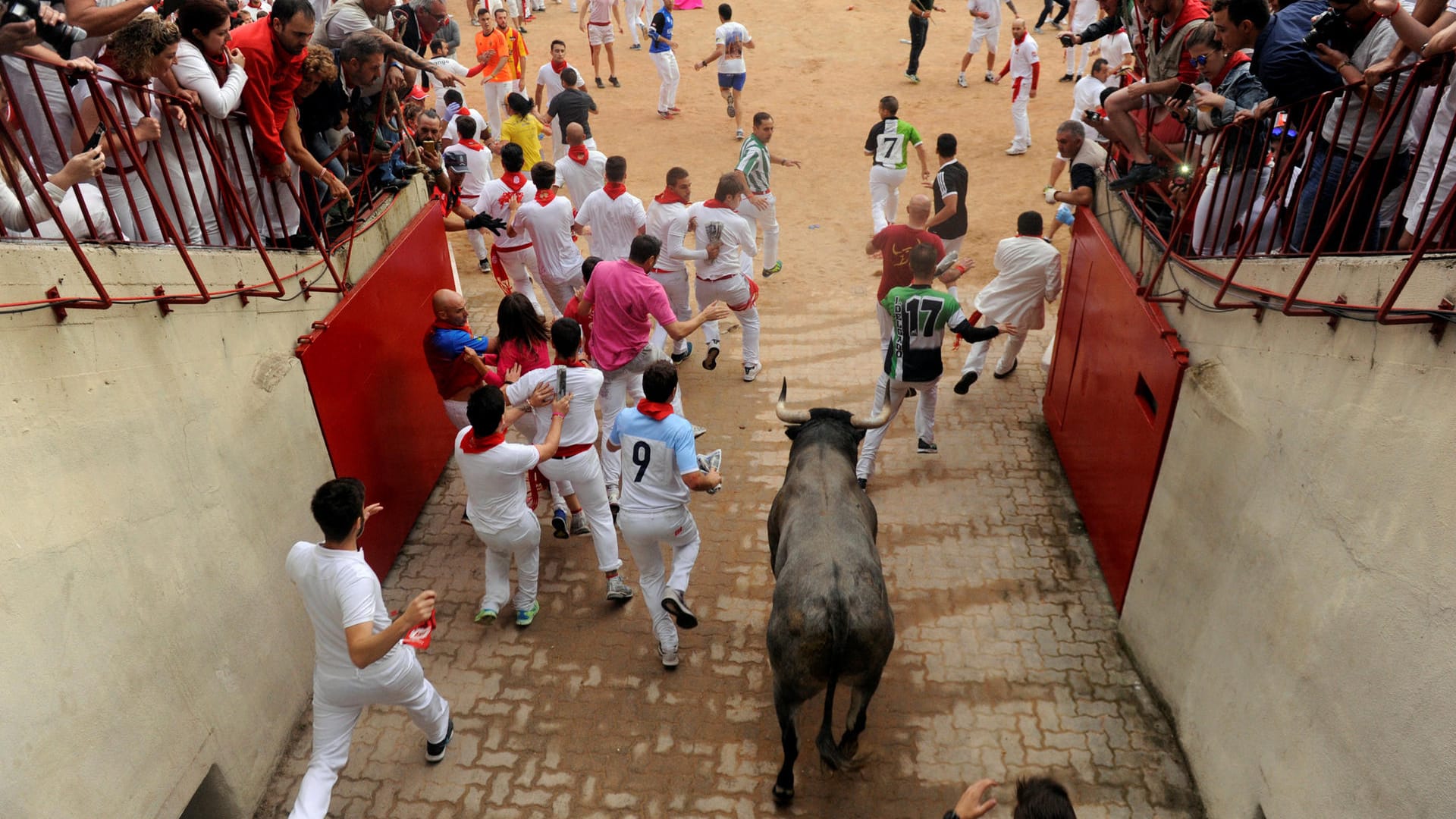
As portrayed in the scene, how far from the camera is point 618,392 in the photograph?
808cm

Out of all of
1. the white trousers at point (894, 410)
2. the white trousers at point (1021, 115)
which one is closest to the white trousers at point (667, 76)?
the white trousers at point (1021, 115)

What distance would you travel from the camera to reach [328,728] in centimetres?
482

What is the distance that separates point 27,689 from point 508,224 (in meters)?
7.04

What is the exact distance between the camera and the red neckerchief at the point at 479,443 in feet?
19.0

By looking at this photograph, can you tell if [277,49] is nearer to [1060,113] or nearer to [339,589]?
[339,589]

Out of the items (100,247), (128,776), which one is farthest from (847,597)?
(100,247)

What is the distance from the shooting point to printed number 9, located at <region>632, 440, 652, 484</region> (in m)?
5.75

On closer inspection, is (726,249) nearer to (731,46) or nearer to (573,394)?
(573,394)

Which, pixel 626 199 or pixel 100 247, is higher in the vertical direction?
pixel 100 247

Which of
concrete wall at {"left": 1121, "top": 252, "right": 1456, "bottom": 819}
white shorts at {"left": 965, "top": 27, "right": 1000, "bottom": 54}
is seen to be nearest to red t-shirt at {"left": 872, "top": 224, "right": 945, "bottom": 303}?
concrete wall at {"left": 1121, "top": 252, "right": 1456, "bottom": 819}

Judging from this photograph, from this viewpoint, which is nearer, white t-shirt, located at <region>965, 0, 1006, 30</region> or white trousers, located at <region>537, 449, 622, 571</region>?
white trousers, located at <region>537, 449, 622, 571</region>

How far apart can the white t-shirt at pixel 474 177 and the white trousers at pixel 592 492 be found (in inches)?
238

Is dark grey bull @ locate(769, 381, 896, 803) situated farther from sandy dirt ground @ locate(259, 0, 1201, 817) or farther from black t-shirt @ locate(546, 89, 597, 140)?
black t-shirt @ locate(546, 89, 597, 140)

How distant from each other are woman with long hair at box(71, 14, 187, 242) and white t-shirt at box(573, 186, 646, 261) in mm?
4513
